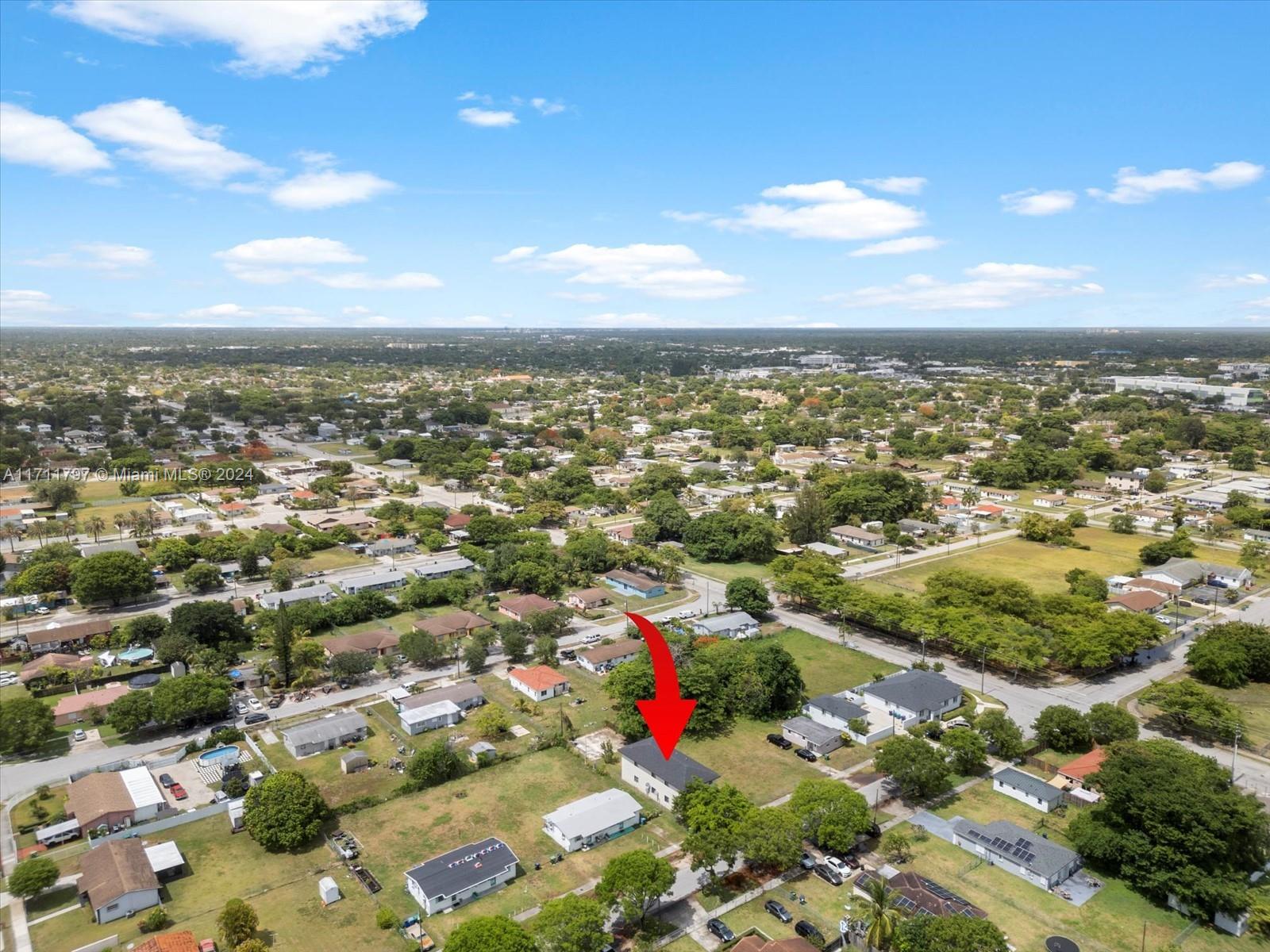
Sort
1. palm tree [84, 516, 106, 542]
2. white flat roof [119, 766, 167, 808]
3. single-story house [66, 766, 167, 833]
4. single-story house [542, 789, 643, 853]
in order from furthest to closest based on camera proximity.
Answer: palm tree [84, 516, 106, 542], white flat roof [119, 766, 167, 808], single-story house [66, 766, 167, 833], single-story house [542, 789, 643, 853]

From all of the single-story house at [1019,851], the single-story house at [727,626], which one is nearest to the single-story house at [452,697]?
the single-story house at [727,626]

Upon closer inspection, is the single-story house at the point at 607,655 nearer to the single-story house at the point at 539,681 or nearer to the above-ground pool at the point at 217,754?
the single-story house at the point at 539,681

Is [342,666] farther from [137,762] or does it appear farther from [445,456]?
[445,456]

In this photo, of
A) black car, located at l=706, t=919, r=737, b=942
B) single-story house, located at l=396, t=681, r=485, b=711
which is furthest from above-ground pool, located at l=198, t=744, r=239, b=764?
black car, located at l=706, t=919, r=737, b=942

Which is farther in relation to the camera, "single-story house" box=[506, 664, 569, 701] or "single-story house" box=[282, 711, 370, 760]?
"single-story house" box=[506, 664, 569, 701]

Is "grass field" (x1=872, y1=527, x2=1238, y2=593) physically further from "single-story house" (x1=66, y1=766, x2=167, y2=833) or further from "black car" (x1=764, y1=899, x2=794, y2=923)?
"single-story house" (x1=66, y1=766, x2=167, y2=833)

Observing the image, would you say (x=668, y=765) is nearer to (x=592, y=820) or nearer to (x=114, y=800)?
(x=592, y=820)

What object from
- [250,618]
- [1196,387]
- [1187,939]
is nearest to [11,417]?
[250,618]
